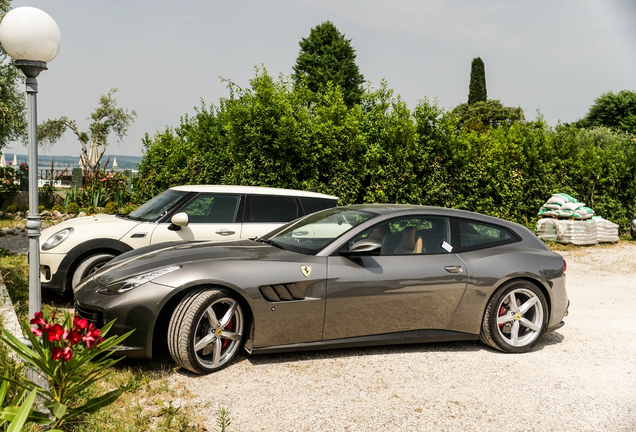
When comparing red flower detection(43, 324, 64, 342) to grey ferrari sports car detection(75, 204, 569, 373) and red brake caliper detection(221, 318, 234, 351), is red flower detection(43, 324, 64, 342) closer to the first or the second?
grey ferrari sports car detection(75, 204, 569, 373)

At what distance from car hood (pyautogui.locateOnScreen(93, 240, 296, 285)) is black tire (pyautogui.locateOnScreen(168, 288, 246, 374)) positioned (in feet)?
1.07

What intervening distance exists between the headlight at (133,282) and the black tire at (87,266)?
1.87m

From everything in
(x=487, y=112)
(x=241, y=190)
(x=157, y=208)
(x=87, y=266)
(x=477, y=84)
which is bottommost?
(x=87, y=266)

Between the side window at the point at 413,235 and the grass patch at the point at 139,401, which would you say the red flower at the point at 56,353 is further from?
the side window at the point at 413,235

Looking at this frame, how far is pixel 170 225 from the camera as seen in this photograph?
6.26 metres

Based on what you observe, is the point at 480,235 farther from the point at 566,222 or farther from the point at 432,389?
the point at 566,222

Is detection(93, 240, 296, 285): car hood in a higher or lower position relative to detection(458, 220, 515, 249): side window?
lower

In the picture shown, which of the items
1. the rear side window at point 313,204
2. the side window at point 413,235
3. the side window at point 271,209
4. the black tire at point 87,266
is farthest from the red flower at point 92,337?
the rear side window at point 313,204

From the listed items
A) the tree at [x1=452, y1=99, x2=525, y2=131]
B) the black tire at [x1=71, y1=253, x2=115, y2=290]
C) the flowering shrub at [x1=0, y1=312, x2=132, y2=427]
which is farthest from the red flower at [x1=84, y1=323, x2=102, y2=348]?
the tree at [x1=452, y1=99, x2=525, y2=131]

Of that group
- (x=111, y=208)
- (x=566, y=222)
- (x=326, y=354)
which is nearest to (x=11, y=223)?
(x=111, y=208)

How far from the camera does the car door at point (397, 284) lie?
14.3 ft

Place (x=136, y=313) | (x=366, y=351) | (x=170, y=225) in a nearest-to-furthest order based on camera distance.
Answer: (x=136, y=313) → (x=366, y=351) → (x=170, y=225)

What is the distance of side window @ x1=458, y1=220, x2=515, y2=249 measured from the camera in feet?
16.6

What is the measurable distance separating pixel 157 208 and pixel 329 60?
3687cm
